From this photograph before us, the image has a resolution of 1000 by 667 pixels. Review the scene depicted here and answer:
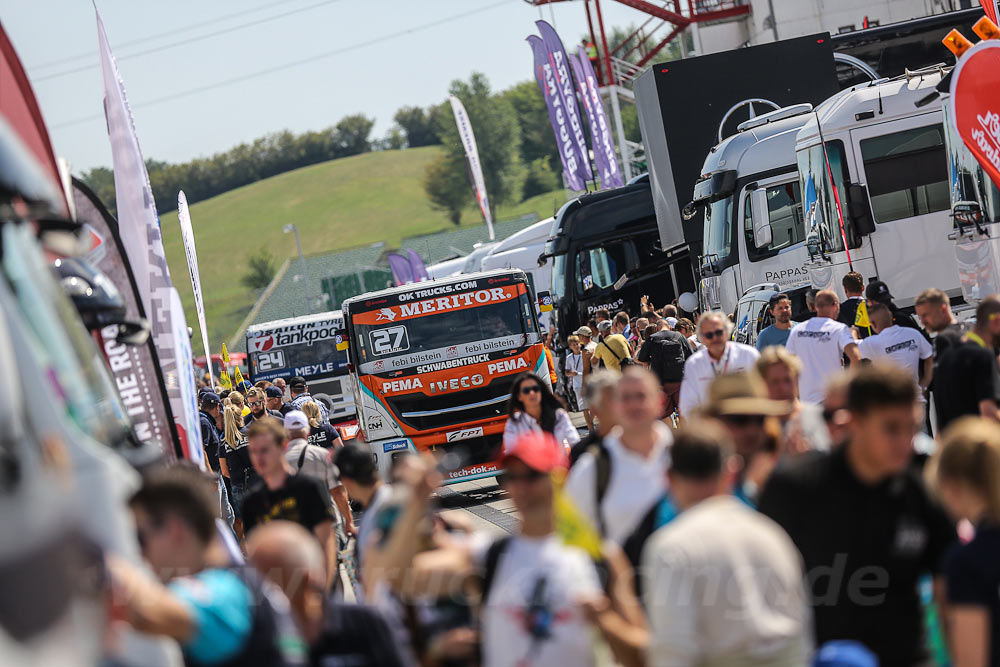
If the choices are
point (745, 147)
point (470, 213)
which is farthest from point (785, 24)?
point (470, 213)

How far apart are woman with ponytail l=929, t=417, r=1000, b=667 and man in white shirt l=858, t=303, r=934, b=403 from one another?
5972 mm

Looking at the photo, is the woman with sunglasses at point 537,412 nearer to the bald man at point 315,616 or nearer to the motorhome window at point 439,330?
the bald man at point 315,616

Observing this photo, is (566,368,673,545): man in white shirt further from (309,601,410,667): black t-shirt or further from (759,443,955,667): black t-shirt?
(309,601,410,667): black t-shirt

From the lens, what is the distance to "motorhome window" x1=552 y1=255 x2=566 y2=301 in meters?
26.7

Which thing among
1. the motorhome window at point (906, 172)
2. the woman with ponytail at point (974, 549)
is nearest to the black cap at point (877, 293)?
the motorhome window at point (906, 172)

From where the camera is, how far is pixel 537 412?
9531mm

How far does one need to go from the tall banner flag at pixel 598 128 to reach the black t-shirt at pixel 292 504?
95.4 feet

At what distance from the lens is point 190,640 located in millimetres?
3869

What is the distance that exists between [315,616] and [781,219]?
584 inches

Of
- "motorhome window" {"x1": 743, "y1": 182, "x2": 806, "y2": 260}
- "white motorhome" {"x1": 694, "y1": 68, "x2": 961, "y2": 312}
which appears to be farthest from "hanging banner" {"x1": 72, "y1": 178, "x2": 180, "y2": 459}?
"motorhome window" {"x1": 743, "y1": 182, "x2": 806, "y2": 260}

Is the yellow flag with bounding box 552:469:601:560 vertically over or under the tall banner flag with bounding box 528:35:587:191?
under

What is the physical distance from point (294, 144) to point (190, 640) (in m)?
178

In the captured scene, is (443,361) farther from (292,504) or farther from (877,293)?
(292,504)

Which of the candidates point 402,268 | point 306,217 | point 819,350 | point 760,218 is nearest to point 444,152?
point 306,217
